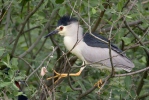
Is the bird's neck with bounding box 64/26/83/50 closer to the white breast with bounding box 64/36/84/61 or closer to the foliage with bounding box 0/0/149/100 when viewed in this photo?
the white breast with bounding box 64/36/84/61

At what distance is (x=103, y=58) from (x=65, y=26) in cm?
51

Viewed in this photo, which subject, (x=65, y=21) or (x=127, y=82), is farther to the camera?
(x=65, y=21)

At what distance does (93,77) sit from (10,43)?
39.6 inches

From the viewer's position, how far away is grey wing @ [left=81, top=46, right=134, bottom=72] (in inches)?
214

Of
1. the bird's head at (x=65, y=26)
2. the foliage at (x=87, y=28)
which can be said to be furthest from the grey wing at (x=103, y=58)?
the bird's head at (x=65, y=26)

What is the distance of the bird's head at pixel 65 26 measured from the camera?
5.62 meters

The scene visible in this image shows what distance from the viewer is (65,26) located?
5680mm

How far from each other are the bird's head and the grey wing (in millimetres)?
271

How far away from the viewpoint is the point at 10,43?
20.2ft

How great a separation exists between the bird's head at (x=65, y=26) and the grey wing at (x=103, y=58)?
27cm

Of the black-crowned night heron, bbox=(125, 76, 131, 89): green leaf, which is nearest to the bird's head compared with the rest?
the black-crowned night heron

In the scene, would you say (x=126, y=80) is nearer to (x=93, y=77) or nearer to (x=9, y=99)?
(x=93, y=77)

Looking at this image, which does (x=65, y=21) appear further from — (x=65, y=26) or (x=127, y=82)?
(x=127, y=82)

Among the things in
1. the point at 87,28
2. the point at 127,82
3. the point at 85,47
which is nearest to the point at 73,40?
the point at 85,47
